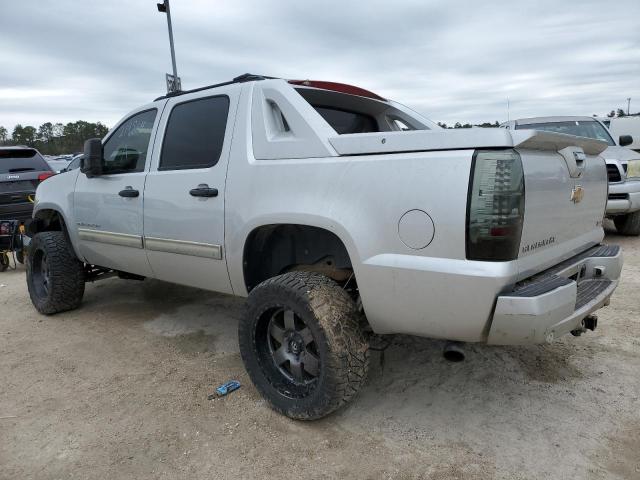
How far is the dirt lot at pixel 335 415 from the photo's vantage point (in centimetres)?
239

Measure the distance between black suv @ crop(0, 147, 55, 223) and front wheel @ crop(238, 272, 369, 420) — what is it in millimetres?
6418

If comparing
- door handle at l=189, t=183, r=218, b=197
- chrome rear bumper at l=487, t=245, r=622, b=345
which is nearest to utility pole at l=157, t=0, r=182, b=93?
door handle at l=189, t=183, r=218, b=197

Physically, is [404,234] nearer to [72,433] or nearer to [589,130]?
[72,433]

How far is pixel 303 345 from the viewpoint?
2.77 metres

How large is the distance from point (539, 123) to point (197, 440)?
7685 millimetres

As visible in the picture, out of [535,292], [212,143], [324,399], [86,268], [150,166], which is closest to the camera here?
[535,292]

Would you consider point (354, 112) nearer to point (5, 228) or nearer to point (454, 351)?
point (454, 351)

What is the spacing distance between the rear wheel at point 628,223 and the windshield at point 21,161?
31.5 feet

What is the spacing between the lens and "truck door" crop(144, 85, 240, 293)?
320cm

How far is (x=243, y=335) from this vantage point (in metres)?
2.93

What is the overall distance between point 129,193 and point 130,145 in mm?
576

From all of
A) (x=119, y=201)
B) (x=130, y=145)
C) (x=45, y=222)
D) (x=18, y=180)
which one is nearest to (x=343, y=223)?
(x=119, y=201)

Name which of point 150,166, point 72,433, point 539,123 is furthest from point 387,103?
point 539,123

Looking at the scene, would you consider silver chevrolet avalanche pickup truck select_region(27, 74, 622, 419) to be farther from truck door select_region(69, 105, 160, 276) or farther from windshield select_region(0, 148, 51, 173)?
windshield select_region(0, 148, 51, 173)
